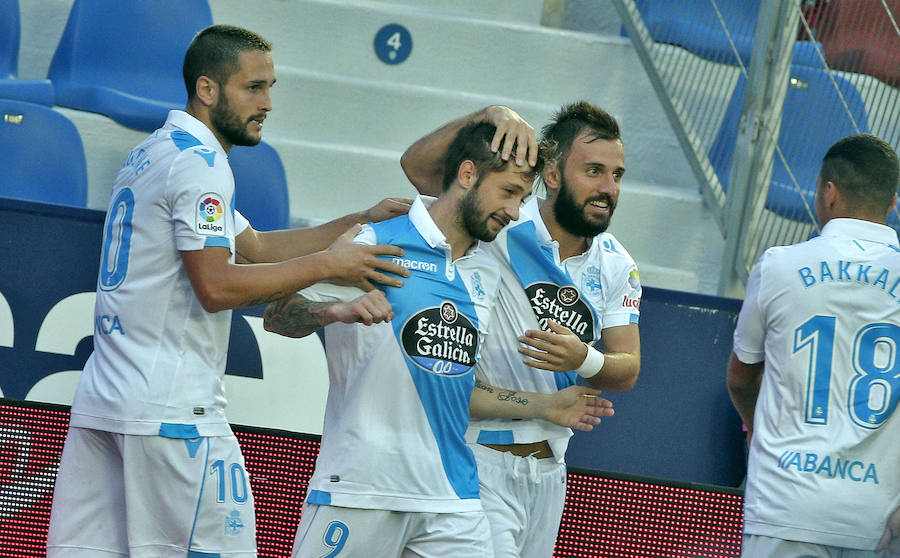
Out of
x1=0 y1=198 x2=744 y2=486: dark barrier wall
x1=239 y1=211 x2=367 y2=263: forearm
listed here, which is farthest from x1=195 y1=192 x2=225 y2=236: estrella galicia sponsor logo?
x1=0 y1=198 x2=744 y2=486: dark barrier wall

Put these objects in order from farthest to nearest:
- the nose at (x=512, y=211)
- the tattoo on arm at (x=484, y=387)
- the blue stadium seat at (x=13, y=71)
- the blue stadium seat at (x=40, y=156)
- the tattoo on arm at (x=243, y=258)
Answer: the blue stadium seat at (x=13, y=71) → the blue stadium seat at (x=40, y=156) → the tattoo on arm at (x=243, y=258) → the tattoo on arm at (x=484, y=387) → the nose at (x=512, y=211)

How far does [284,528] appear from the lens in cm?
500

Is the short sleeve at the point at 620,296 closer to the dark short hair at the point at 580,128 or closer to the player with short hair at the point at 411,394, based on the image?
the dark short hair at the point at 580,128

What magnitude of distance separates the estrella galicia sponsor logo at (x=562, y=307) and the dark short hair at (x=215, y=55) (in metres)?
1.19

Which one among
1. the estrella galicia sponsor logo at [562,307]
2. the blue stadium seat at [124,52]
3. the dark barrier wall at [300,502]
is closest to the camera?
the estrella galicia sponsor logo at [562,307]

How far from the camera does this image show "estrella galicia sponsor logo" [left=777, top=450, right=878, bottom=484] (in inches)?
149

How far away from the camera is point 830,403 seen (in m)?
3.81

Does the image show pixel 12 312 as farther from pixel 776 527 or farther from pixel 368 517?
pixel 776 527

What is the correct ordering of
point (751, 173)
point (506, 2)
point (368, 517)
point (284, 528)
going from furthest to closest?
point (506, 2)
point (751, 173)
point (284, 528)
point (368, 517)

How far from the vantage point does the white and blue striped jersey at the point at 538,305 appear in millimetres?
3957

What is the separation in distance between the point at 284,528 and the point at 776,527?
2088 millimetres

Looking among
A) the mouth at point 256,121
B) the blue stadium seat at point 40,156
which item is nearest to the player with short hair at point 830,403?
the mouth at point 256,121

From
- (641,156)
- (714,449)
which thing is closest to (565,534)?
(714,449)

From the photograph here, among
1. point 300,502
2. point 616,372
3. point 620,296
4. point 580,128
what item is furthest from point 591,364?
point 300,502
